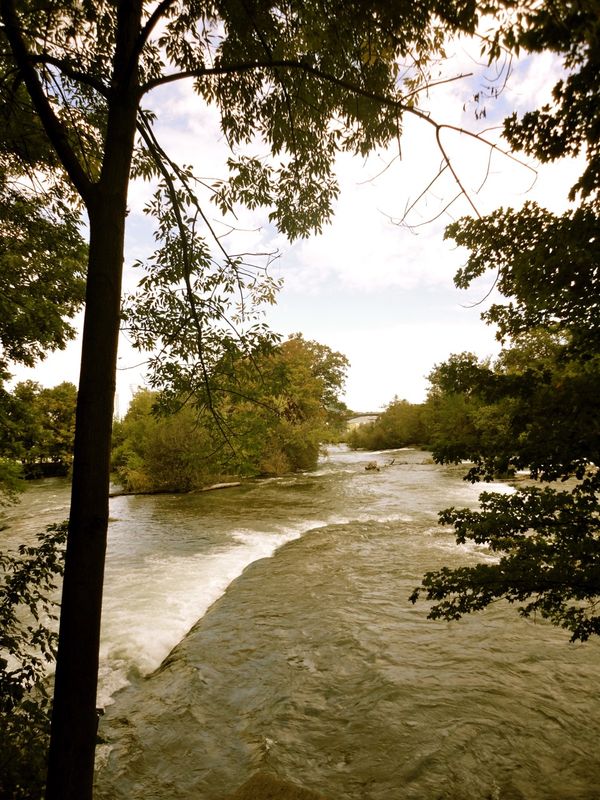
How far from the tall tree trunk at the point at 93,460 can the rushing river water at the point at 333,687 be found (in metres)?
1.46

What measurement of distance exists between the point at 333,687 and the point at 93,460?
12.2ft

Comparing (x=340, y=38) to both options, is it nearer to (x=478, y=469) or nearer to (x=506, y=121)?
(x=506, y=121)

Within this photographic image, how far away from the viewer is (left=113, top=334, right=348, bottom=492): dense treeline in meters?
4.38

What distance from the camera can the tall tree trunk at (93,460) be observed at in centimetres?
212

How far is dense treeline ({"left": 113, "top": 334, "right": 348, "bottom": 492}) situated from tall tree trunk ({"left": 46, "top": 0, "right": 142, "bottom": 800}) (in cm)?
167

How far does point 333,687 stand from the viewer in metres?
4.27

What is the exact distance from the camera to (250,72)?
4.16 meters

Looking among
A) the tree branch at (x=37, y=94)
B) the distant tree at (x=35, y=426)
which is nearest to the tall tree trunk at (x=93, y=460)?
the tree branch at (x=37, y=94)

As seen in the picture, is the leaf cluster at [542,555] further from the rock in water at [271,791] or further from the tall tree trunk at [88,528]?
the tall tree trunk at [88,528]

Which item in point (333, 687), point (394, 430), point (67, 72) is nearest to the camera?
point (67, 72)

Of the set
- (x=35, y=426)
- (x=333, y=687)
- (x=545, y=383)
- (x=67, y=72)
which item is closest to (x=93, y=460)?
(x=67, y=72)

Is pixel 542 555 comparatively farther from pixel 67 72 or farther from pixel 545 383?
pixel 67 72

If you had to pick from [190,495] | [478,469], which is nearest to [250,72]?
[478,469]

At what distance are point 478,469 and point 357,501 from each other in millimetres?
13278
